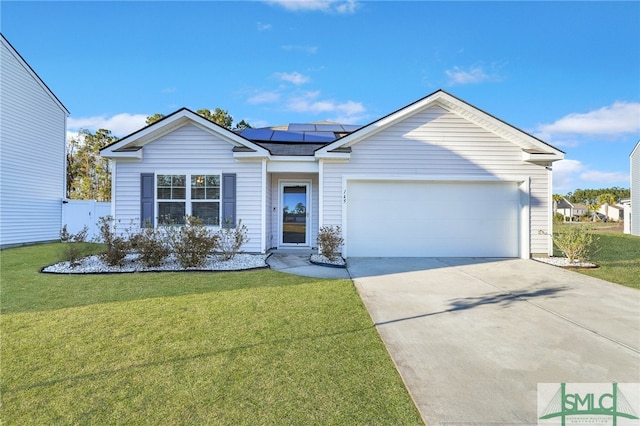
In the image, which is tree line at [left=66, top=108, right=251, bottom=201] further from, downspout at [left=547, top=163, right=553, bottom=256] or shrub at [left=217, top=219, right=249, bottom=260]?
downspout at [left=547, top=163, right=553, bottom=256]

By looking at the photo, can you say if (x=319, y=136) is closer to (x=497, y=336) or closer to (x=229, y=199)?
(x=229, y=199)

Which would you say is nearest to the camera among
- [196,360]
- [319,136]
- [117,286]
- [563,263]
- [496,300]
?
[196,360]

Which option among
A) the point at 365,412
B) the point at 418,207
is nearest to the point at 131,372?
the point at 365,412

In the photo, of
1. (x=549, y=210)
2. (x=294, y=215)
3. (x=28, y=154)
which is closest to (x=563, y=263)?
(x=549, y=210)

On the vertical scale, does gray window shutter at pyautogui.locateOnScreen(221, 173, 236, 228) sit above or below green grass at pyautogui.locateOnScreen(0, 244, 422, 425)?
above

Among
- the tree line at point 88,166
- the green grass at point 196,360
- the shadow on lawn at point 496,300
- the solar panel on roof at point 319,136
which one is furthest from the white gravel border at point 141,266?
the tree line at point 88,166

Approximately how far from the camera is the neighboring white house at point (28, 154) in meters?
12.3

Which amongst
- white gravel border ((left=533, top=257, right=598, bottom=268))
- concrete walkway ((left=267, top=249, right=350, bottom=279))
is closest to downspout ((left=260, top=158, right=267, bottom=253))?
concrete walkway ((left=267, top=249, right=350, bottom=279))

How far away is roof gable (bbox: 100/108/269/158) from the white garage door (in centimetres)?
333

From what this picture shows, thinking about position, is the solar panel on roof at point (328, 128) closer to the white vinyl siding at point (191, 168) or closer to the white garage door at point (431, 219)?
the white garage door at point (431, 219)

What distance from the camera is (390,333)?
3734 mm

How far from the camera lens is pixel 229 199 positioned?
9.31m

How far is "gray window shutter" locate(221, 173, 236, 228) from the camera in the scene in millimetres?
9281

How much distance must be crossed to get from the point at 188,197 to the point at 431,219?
7.32 meters
